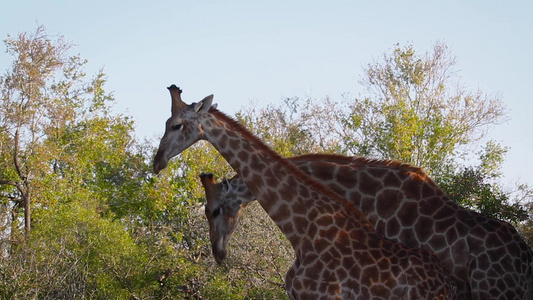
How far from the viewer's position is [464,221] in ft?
30.4

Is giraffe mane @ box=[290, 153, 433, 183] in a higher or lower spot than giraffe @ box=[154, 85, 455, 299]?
higher

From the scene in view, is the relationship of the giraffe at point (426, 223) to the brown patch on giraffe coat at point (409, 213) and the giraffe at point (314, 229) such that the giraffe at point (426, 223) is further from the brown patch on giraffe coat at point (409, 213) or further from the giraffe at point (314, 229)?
the giraffe at point (314, 229)

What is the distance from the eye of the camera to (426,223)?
9.43m

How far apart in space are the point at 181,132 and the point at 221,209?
5.29 feet

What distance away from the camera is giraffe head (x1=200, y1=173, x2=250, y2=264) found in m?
10.2

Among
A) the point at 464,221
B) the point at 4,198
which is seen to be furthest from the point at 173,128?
the point at 4,198

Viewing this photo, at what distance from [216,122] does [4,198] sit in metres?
22.2

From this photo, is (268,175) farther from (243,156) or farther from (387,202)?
(387,202)

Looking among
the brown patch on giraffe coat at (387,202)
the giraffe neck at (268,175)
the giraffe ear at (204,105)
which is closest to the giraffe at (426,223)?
the brown patch on giraffe coat at (387,202)

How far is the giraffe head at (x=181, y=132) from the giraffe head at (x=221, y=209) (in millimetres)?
1377

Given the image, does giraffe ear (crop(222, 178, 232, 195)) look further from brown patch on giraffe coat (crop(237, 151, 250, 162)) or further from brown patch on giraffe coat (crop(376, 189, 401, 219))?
brown patch on giraffe coat (crop(376, 189, 401, 219))

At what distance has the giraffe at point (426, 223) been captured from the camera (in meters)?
9.02

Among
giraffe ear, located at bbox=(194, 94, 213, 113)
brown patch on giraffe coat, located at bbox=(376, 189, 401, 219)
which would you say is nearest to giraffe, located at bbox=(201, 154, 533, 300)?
brown patch on giraffe coat, located at bbox=(376, 189, 401, 219)

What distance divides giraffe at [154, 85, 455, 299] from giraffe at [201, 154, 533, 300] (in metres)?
0.84
